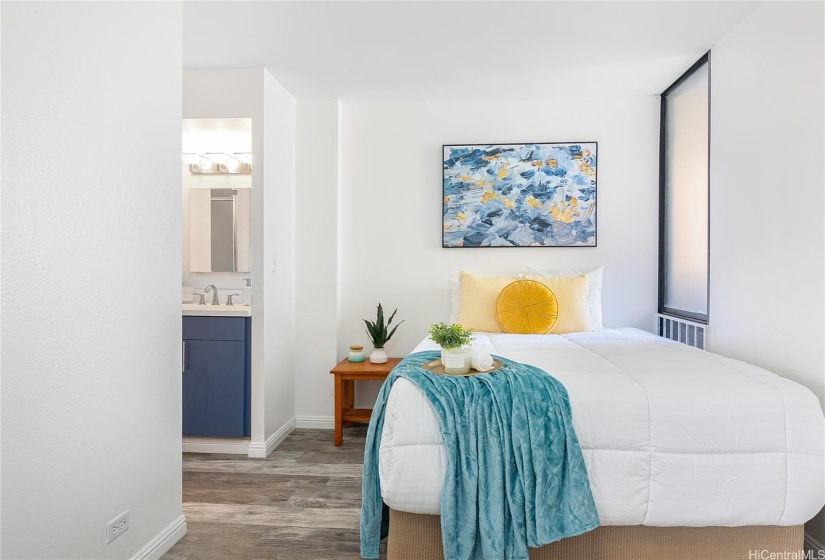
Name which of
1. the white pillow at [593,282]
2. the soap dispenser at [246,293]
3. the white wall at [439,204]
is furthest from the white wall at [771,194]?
the soap dispenser at [246,293]

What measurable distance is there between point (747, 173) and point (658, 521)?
1817mm

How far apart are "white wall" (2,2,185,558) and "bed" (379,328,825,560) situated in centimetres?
96

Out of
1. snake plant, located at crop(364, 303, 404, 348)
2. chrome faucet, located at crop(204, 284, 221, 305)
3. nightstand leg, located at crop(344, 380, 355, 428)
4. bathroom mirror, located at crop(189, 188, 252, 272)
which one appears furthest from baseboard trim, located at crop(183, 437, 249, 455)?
bathroom mirror, located at crop(189, 188, 252, 272)

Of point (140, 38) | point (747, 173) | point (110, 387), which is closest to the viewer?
point (110, 387)

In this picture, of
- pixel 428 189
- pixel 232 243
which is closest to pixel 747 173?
pixel 428 189

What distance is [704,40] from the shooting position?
2.89 m

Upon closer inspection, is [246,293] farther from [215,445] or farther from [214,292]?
[215,445]

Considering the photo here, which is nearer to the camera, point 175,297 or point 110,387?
point 110,387

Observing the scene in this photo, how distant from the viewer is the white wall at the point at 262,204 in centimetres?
332

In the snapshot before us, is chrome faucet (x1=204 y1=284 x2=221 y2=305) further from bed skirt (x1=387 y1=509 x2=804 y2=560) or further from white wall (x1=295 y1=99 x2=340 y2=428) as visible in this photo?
bed skirt (x1=387 y1=509 x2=804 y2=560)

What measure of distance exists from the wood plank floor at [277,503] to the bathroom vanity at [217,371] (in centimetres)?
23

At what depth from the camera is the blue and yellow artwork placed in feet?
12.5

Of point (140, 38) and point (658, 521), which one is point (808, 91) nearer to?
point (658, 521)

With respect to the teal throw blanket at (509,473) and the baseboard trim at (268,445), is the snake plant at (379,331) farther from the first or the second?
the teal throw blanket at (509,473)
